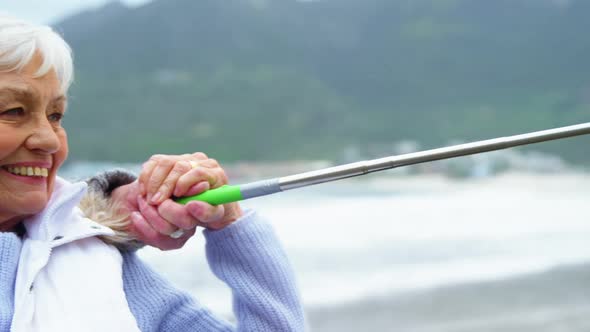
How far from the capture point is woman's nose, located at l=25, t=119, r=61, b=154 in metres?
0.83

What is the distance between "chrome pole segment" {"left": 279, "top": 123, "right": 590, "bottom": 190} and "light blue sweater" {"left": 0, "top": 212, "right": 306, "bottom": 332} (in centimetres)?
16

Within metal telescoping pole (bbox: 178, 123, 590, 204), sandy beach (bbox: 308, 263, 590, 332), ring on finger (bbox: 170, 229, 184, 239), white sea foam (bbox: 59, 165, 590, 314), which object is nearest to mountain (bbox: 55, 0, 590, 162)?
white sea foam (bbox: 59, 165, 590, 314)

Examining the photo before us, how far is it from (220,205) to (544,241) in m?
5.69

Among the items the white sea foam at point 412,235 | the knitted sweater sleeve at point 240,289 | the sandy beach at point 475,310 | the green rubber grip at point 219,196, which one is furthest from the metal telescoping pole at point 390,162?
the sandy beach at point 475,310

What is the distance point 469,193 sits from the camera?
10.5 metres

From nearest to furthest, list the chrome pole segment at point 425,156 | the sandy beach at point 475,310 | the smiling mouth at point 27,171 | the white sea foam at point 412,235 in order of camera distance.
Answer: the chrome pole segment at point 425,156, the smiling mouth at point 27,171, the sandy beach at point 475,310, the white sea foam at point 412,235

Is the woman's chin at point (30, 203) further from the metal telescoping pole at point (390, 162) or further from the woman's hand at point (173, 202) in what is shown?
the metal telescoping pole at point (390, 162)

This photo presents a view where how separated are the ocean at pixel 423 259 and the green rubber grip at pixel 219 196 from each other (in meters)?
0.29

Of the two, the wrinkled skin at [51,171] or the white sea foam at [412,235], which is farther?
the white sea foam at [412,235]

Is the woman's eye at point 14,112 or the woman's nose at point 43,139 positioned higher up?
the woman's eye at point 14,112

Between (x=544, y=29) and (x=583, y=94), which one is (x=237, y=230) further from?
(x=544, y=29)

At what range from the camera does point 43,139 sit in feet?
2.71

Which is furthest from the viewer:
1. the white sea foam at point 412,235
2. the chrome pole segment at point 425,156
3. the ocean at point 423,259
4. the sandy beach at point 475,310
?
the white sea foam at point 412,235

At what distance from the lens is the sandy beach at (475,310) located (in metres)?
3.70
